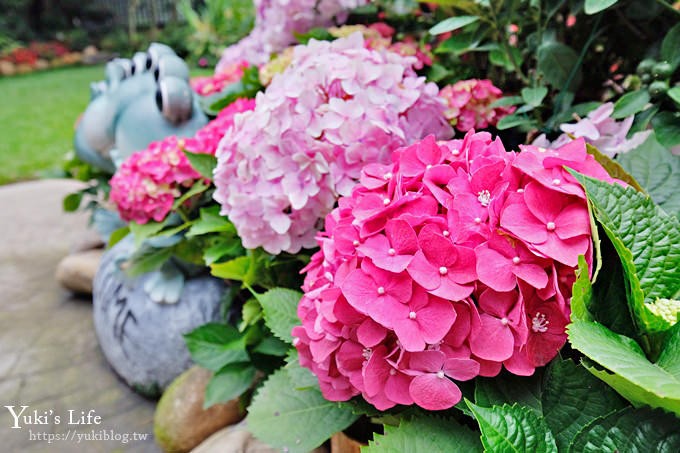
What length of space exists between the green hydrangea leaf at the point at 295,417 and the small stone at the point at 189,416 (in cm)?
60

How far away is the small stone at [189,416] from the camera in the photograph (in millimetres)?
1556

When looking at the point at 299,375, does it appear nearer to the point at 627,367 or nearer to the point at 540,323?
the point at 540,323

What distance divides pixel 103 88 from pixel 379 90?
1.45m

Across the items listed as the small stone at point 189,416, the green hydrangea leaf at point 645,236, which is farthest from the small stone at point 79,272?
the green hydrangea leaf at point 645,236

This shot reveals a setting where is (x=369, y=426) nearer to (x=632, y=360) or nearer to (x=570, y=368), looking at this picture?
(x=570, y=368)

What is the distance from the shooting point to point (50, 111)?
22.7 feet

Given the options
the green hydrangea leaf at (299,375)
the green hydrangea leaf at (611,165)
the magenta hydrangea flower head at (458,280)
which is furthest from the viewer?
the green hydrangea leaf at (299,375)

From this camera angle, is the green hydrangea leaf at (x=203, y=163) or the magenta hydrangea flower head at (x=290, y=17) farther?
the magenta hydrangea flower head at (x=290, y=17)

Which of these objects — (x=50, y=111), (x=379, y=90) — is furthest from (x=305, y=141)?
(x=50, y=111)

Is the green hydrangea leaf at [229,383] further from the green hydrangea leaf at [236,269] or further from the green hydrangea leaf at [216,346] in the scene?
the green hydrangea leaf at [236,269]

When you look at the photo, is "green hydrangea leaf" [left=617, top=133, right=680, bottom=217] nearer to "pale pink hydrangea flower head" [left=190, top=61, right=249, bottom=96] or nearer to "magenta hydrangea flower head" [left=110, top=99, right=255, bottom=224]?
"magenta hydrangea flower head" [left=110, top=99, right=255, bottom=224]

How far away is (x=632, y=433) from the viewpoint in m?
0.64

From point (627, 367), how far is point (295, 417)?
0.58 metres

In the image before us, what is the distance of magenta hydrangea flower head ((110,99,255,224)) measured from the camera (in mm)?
Result: 1602
